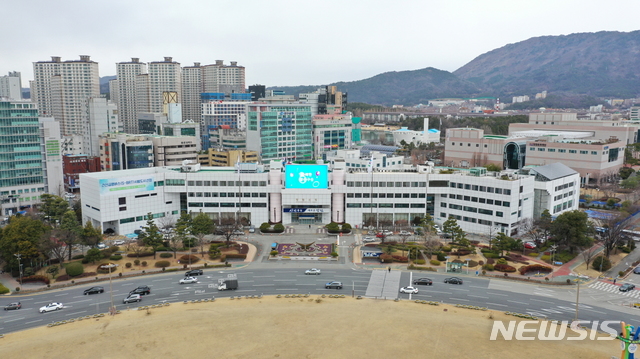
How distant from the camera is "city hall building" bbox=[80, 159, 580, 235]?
8462cm

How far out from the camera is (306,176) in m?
86.4

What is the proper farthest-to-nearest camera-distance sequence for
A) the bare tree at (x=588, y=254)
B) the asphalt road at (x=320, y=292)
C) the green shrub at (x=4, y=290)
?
1. the bare tree at (x=588, y=254)
2. the green shrub at (x=4, y=290)
3. the asphalt road at (x=320, y=292)

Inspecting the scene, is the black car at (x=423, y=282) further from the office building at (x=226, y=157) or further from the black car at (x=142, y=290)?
the office building at (x=226, y=157)

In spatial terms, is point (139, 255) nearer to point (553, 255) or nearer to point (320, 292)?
point (320, 292)

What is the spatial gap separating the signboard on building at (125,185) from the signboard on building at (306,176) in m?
23.4

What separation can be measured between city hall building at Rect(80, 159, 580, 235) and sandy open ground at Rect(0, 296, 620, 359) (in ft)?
115

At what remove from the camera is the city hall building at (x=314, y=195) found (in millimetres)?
84625

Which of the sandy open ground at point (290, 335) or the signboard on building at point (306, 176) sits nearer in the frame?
the sandy open ground at point (290, 335)

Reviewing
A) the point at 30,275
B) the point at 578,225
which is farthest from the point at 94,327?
the point at 578,225

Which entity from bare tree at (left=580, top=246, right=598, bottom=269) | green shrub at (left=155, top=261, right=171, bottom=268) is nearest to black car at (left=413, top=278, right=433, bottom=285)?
bare tree at (left=580, top=246, right=598, bottom=269)

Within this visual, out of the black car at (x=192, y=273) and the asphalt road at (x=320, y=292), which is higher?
the black car at (x=192, y=273)

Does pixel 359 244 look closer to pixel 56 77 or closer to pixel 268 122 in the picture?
pixel 268 122

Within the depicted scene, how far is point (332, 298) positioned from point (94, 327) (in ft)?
78.0

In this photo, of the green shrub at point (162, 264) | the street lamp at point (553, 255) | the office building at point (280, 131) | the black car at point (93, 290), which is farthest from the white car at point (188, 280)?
the office building at point (280, 131)
